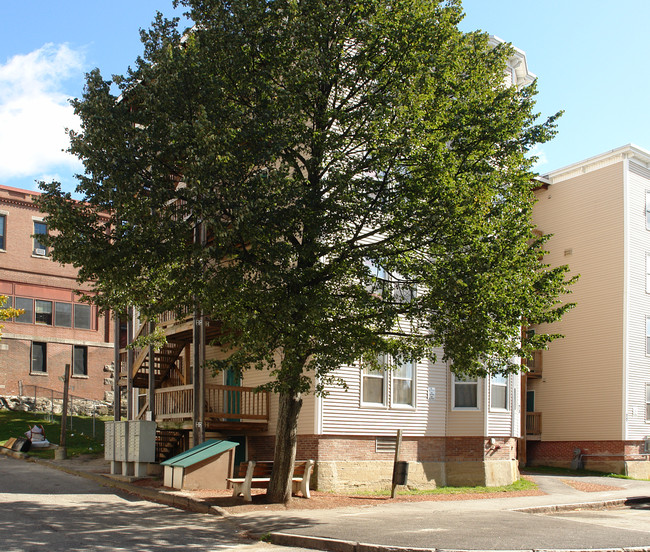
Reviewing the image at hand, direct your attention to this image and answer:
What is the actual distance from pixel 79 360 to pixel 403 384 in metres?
27.0

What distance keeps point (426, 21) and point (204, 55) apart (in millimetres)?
4306

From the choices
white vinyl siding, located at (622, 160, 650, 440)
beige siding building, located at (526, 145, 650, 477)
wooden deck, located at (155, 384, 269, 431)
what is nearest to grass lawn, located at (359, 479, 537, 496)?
wooden deck, located at (155, 384, 269, 431)

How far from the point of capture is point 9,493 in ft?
52.4

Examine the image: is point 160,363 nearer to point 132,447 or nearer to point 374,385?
point 132,447

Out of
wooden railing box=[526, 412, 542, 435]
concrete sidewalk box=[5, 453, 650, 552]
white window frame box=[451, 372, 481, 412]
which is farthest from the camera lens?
wooden railing box=[526, 412, 542, 435]

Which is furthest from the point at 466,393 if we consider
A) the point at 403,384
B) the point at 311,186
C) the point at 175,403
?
the point at 311,186

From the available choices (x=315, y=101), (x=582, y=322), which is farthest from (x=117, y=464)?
(x=582, y=322)

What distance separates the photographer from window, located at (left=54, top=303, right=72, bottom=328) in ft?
137

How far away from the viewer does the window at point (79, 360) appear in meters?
42.1

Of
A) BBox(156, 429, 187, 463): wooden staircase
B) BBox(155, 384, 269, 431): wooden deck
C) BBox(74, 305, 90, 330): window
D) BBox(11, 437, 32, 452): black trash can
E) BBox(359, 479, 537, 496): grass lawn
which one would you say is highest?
BBox(74, 305, 90, 330): window

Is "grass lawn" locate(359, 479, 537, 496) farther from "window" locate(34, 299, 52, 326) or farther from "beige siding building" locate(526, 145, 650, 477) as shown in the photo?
"window" locate(34, 299, 52, 326)

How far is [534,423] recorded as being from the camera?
108 feet

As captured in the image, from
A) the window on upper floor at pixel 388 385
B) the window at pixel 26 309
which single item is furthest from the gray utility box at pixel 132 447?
the window at pixel 26 309

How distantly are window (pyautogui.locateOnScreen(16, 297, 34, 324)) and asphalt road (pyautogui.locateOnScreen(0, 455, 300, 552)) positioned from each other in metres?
24.5
